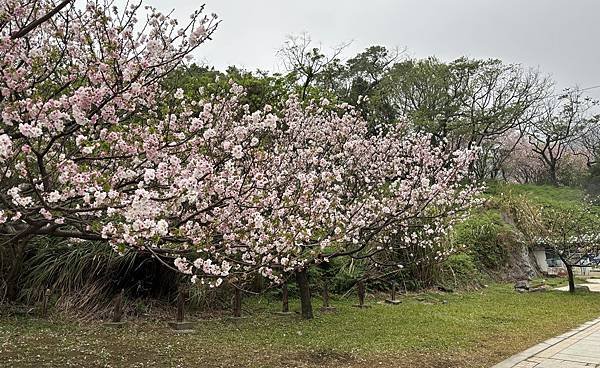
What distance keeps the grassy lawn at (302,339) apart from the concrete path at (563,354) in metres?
0.19

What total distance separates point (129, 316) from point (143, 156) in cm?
382

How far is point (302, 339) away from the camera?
593 cm

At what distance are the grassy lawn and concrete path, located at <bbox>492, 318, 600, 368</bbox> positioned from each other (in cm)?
19

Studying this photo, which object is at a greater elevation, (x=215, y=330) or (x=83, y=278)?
(x=83, y=278)

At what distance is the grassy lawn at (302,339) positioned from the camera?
4.89 meters

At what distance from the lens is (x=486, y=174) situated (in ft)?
102

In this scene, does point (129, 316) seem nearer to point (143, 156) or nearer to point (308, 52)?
point (143, 156)

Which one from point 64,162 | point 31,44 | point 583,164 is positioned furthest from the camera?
point 583,164

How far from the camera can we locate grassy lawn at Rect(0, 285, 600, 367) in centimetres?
489

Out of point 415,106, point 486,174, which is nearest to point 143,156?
point 415,106

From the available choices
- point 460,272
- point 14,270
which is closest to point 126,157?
point 14,270

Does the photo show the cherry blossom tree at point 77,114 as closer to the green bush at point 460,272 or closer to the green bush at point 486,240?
the green bush at point 460,272

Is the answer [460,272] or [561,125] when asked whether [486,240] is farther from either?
[561,125]

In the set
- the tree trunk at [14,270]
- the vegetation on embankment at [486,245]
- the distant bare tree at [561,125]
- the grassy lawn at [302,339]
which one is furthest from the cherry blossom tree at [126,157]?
the distant bare tree at [561,125]
